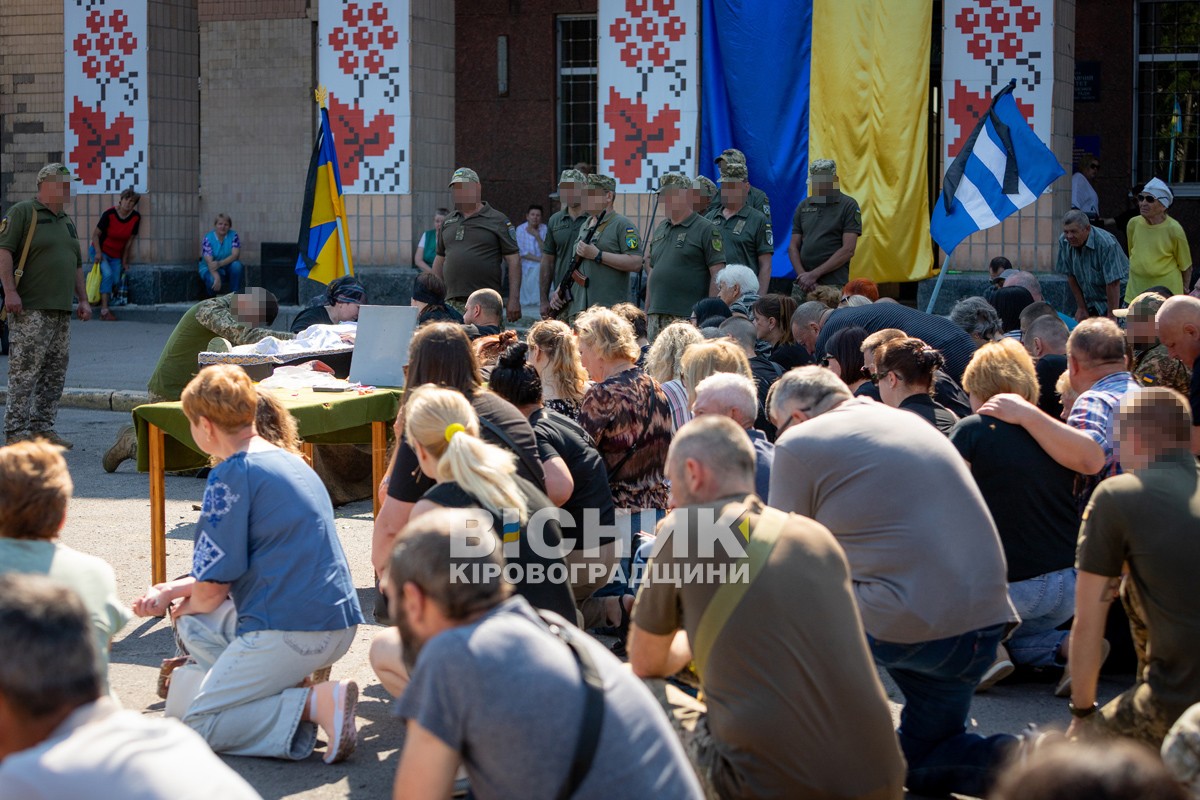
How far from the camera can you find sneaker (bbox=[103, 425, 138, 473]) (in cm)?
981

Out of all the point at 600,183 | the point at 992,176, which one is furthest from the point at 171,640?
the point at 992,176

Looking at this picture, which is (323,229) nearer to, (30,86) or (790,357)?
(790,357)

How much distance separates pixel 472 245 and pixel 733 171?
220 centimetres

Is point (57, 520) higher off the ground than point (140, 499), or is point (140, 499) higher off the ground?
point (57, 520)

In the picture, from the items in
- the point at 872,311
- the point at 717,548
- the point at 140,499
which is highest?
the point at 872,311

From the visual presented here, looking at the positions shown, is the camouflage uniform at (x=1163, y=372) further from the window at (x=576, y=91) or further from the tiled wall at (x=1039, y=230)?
the window at (x=576, y=91)

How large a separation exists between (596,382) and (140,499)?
400cm

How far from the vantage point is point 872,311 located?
24.3 feet

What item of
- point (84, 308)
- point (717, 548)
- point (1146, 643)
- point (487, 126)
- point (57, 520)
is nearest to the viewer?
point (717, 548)

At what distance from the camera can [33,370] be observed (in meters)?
10.5

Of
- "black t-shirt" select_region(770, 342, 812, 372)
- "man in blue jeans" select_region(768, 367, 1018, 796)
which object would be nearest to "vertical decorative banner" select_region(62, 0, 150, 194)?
"black t-shirt" select_region(770, 342, 812, 372)

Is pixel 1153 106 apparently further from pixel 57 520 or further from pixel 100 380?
pixel 57 520

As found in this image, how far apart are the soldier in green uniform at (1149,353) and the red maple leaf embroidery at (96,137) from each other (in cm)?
1428

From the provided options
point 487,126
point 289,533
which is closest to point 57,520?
point 289,533
